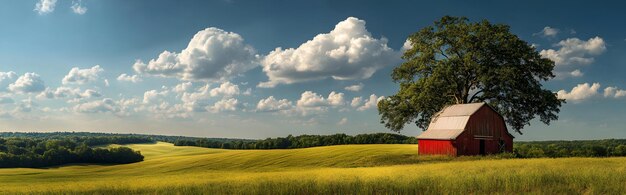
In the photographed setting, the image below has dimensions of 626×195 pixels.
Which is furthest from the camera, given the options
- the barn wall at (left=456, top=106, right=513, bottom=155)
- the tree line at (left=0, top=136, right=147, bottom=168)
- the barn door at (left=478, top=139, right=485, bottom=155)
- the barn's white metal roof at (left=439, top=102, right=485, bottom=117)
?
the tree line at (left=0, top=136, right=147, bottom=168)

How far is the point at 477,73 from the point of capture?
55.1 meters

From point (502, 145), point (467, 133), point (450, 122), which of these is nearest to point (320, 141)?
point (502, 145)

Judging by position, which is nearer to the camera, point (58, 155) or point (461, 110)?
point (461, 110)

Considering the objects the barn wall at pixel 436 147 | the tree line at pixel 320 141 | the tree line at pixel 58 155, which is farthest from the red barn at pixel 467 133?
the tree line at pixel 58 155

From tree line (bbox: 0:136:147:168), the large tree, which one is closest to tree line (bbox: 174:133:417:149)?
tree line (bbox: 0:136:147:168)

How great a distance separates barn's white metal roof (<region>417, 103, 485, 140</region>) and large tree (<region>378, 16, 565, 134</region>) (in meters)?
3.14

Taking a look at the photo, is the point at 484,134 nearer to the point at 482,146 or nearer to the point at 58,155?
the point at 482,146

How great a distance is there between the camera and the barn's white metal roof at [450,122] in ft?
166

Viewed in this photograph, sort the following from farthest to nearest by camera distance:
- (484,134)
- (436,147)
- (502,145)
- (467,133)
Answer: (502,145), (484,134), (436,147), (467,133)

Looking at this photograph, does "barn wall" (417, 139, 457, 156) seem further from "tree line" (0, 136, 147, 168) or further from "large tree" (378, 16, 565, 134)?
"tree line" (0, 136, 147, 168)

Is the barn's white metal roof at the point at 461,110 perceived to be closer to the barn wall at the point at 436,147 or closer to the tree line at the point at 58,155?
the barn wall at the point at 436,147

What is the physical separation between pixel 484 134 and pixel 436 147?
18.2 feet

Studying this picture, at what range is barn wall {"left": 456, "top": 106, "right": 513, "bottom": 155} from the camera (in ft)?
166

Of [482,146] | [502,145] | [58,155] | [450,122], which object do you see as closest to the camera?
[482,146]
